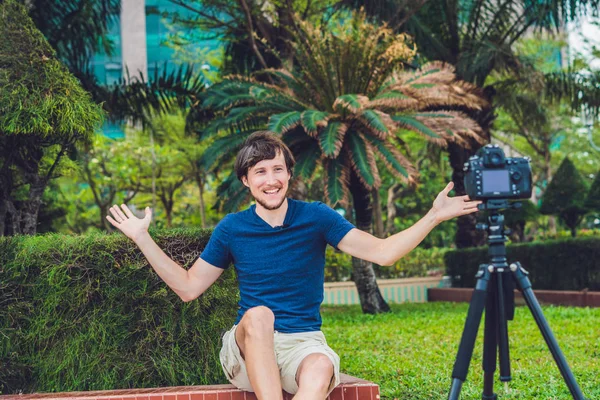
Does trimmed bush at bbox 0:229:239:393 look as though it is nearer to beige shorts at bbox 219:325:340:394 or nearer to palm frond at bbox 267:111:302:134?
beige shorts at bbox 219:325:340:394

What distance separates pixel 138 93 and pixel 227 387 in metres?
11.3

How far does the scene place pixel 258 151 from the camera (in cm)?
406

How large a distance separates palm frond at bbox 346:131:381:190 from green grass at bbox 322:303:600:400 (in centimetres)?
227

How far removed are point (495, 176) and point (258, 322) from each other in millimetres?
1292

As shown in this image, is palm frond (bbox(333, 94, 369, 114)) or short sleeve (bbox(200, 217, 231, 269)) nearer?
short sleeve (bbox(200, 217, 231, 269))

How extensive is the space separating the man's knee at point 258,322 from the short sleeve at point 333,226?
527 mm

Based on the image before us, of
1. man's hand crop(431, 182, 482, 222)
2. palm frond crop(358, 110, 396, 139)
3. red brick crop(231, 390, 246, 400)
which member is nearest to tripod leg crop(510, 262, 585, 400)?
man's hand crop(431, 182, 482, 222)

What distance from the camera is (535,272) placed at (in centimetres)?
1597

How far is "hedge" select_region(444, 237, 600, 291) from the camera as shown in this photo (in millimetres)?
14406

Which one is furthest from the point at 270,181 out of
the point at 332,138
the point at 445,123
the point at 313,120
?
the point at 445,123

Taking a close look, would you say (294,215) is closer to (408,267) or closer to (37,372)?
(37,372)

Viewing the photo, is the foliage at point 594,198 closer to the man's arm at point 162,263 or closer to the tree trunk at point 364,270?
the tree trunk at point 364,270

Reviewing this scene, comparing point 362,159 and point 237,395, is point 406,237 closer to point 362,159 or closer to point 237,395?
point 237,395

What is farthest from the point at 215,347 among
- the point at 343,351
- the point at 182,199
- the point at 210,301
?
the point at 182,199
